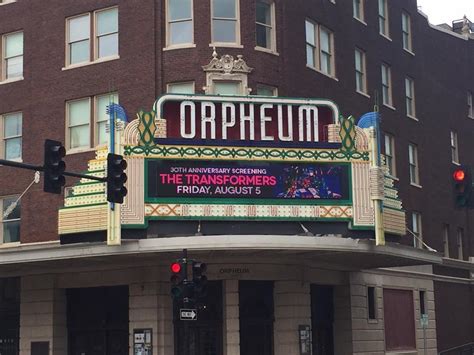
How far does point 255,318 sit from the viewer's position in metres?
33.2

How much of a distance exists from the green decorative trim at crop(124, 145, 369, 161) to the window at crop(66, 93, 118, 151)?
4502mm

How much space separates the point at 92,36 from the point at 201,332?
12.9 m

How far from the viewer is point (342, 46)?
3919 cm

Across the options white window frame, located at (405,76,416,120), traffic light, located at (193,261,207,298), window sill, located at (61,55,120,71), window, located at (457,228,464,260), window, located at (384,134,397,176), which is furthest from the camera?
window, located at (457,228,464,260)

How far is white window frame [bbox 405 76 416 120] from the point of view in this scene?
153 feet

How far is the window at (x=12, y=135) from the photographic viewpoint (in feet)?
123

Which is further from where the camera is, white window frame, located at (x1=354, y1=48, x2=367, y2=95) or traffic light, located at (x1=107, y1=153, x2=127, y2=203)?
white window frame, located at (x1=354, y1=48, x2=367, y2=95)

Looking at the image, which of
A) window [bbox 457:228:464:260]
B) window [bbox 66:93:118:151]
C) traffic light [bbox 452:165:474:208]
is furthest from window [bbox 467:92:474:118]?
traffic light [bbox 452:165:474:208]

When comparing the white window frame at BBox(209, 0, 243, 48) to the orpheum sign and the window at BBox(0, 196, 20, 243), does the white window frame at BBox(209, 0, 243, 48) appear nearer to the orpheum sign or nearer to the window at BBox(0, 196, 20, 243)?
the orpheum sign

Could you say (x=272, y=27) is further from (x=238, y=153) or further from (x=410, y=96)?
(x=410, y=96)

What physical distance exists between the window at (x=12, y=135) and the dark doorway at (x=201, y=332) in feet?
34.6

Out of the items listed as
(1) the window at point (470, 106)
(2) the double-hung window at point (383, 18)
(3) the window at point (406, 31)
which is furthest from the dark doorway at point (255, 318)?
(1) the window at point (470, 106)

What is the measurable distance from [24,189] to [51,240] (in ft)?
9.42

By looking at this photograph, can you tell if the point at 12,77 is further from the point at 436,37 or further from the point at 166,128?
the point at 436,37
